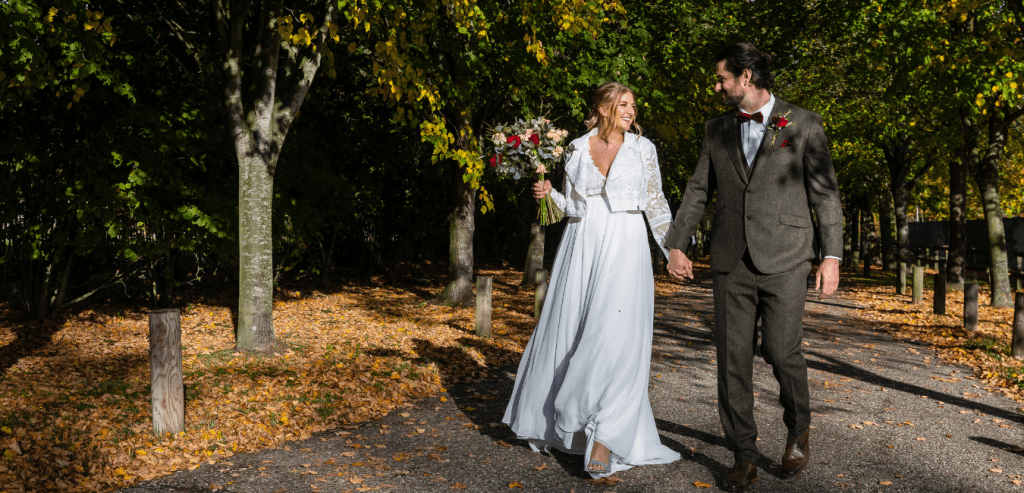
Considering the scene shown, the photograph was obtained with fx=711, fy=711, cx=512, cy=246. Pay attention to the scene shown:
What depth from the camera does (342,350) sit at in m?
8.34

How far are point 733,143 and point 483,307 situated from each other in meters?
5.77

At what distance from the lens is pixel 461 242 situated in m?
12.6

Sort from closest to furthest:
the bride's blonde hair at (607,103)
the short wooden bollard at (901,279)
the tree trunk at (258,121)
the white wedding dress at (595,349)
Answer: the white wedding dress at (595,349) < the bride's blonde hair at (607,103) < the tree trunk at (258,121) < the short wooden bollard at (901,279)

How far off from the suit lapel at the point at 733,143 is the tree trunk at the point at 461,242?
8593 mm

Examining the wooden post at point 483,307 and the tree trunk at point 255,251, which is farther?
the wooden post at point 483,307

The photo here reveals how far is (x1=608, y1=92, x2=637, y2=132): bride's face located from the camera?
4.30 m

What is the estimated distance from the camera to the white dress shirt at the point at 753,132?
3.91m

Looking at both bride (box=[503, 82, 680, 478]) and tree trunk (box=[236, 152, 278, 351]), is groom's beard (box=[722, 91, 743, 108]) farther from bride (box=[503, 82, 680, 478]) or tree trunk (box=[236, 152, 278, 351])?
tree trunk (box=[236, 152, 278, 351])

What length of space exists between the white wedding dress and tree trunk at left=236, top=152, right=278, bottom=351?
14.1 ft

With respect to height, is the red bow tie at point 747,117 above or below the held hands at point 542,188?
above

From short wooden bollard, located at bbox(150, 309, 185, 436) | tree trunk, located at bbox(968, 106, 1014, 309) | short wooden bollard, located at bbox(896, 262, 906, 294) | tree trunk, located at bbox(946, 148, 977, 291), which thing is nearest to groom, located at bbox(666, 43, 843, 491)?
short wooden bollard, located at bbox(150, 309, 185, 436)

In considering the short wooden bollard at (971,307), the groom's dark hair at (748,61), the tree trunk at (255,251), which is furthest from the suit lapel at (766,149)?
the short wooden bollard at (971,307)

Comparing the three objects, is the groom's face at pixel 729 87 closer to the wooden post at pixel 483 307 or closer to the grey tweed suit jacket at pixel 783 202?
the grey tweed suit jacket at pixel 783 202

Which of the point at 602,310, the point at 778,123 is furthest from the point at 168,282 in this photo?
the point at 778,123
